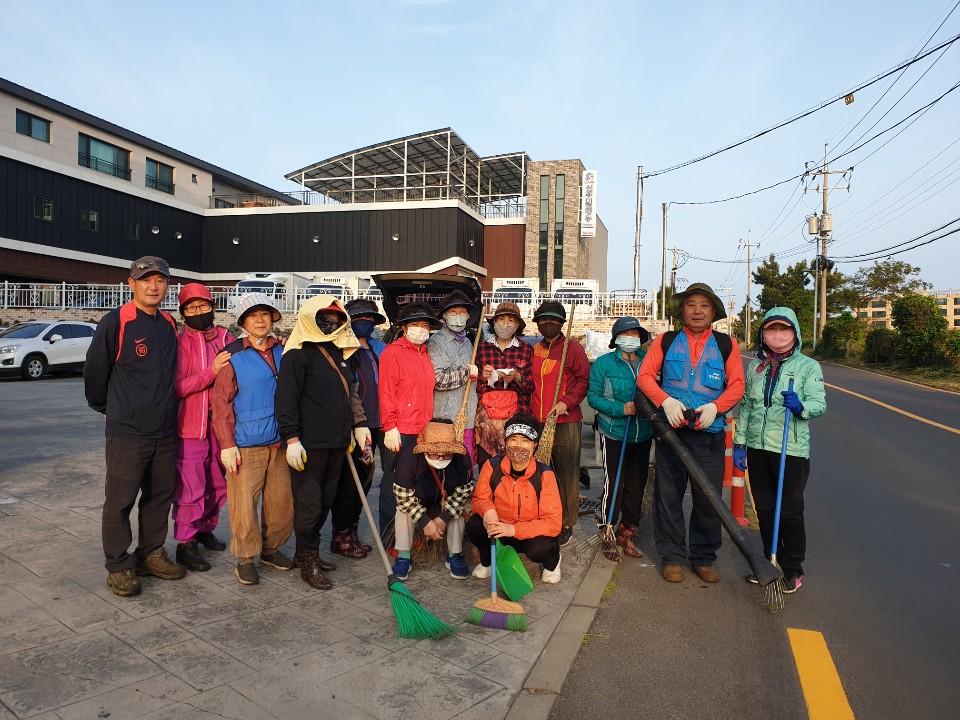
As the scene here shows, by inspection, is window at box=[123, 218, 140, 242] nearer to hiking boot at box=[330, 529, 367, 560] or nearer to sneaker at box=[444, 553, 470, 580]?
hiking boot at box=[330, 529, 367, 560]

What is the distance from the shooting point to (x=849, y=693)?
3.24 metres

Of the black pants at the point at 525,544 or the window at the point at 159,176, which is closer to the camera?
the black pants at the point at 525,544

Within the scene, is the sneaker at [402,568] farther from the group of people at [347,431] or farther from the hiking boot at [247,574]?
the hiking boot at [247,574]

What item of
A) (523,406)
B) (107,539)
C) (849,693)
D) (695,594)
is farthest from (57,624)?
(849,693)

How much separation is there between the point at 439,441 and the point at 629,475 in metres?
1.88

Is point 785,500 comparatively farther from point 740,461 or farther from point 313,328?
point 313,328

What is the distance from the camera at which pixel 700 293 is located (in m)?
4.69

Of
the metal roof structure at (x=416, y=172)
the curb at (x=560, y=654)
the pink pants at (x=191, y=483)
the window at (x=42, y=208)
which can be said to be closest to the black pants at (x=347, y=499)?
the pink pants at (x=191, y=483)

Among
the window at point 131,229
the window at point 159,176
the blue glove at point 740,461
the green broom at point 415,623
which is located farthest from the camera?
the window at point 159,176

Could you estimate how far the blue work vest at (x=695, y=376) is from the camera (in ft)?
15.4

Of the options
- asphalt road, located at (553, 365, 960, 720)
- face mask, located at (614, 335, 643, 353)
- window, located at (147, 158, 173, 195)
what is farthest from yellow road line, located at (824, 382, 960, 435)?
window, located at (147, 158, 173, 195)

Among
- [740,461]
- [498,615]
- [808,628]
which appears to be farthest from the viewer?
[740,461]

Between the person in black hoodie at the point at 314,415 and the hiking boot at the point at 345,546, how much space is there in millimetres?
376

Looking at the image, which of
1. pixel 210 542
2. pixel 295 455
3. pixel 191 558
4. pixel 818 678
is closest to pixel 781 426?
pixel 818 678
